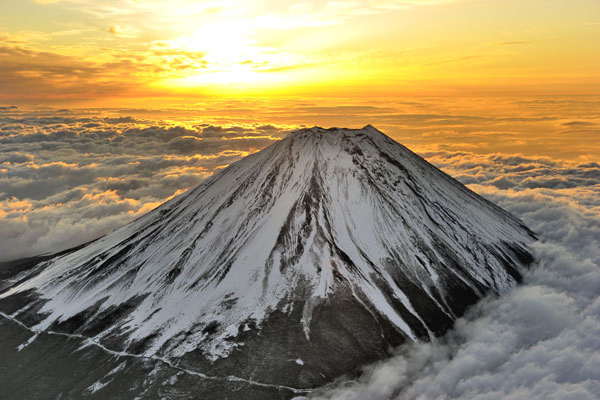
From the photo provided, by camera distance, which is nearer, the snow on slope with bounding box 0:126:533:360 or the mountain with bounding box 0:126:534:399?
the mountain with bounding box 0:126:534:399

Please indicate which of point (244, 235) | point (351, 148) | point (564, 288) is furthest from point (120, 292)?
point (564, 288)

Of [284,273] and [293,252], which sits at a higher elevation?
[293,252]

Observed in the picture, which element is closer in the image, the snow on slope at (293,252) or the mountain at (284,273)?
the mountain at (284,273)

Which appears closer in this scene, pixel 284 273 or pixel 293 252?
pixel 284 273
